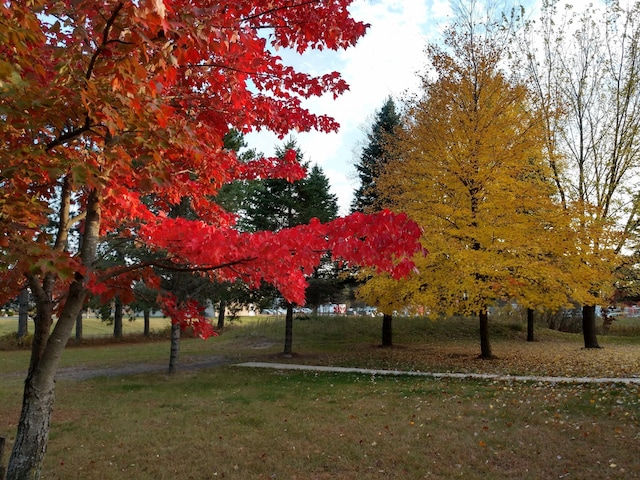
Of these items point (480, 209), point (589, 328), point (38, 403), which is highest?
point (480, 209)

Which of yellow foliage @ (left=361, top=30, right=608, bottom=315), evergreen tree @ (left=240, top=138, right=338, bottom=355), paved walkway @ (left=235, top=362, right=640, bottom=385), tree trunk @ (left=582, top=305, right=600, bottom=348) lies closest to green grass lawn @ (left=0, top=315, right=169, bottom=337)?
evergreen tree @ (left=240, top=138, right=338, bottom=355)

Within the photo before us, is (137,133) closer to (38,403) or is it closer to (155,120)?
(155,120)

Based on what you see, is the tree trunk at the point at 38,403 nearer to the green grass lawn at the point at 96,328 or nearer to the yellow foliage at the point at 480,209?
the yellow foliage at the point at 480,209

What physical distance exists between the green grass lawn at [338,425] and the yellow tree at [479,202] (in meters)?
2.23

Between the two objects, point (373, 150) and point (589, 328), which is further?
point (373, 150)

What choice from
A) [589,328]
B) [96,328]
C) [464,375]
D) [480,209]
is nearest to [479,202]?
[480,209]

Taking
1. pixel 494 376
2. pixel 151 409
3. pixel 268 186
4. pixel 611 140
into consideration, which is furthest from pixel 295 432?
pixel 611 140

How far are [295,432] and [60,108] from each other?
17.4 ft

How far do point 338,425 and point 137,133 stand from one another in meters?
5.41

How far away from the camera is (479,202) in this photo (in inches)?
483

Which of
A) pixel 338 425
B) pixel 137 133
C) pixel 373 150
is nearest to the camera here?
pixel 137 133

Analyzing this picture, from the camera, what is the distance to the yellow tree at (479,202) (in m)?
11.4

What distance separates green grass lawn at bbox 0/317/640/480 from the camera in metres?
5.02

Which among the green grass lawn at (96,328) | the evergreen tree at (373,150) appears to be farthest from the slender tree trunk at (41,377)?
the green grass lawn at (96,328)
